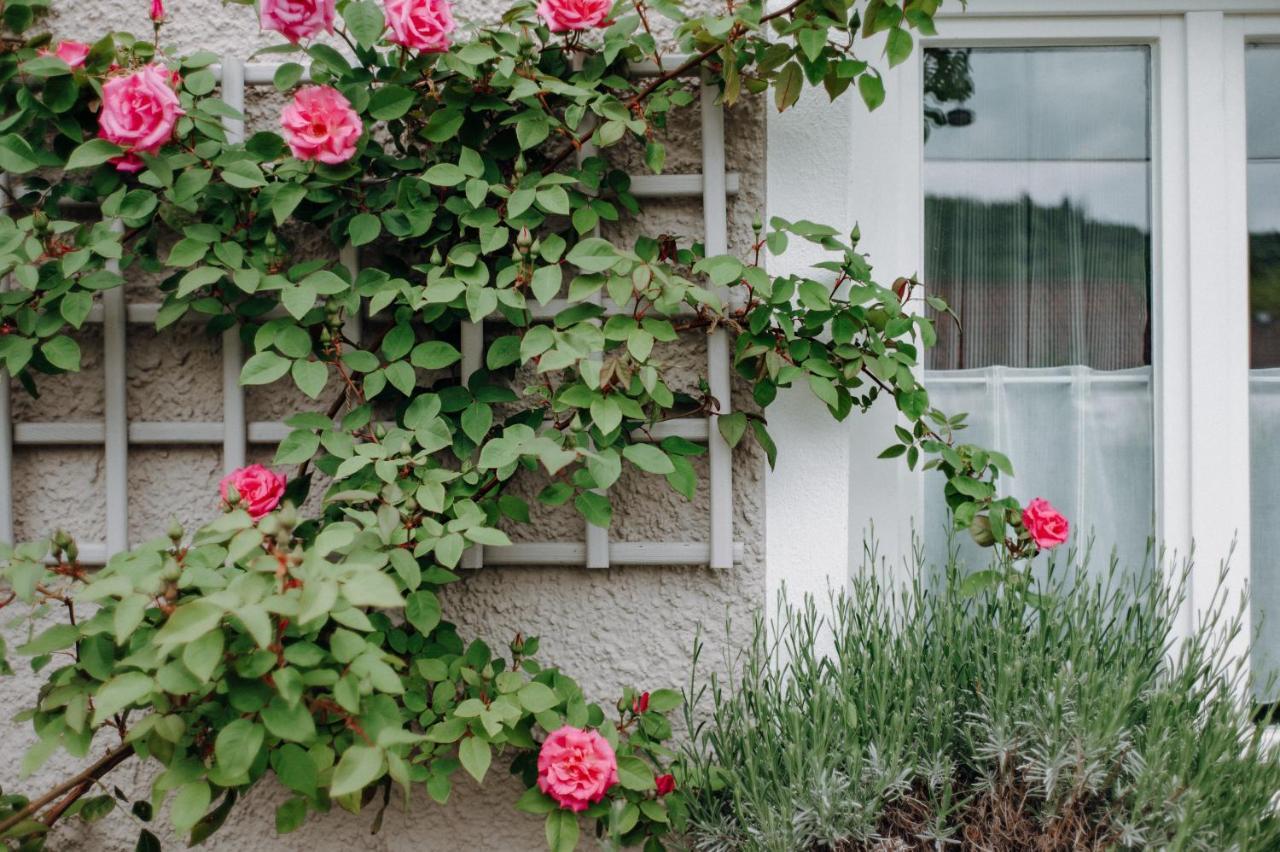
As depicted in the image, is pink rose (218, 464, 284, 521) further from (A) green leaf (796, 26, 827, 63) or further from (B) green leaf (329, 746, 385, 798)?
(A) green leaf (796, 26, 827, 63)

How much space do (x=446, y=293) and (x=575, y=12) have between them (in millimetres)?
594

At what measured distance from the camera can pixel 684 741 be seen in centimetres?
194

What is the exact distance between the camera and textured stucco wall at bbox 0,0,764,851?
1979 mm

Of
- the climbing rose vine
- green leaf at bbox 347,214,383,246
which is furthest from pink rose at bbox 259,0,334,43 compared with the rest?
green leaf at bbox 347,214,383,246

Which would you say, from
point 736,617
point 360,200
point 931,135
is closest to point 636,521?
point 736,617

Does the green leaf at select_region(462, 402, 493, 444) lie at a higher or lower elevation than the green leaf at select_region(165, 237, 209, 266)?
lower

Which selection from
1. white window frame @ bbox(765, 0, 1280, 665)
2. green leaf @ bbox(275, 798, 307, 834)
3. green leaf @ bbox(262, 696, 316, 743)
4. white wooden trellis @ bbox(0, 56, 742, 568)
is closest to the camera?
green leaf @ bbox(262, 696, 316, 743)

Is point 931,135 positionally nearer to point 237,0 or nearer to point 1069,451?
point 1069,451

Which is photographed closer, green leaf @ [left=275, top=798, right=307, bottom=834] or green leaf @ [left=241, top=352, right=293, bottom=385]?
green leaf @ [left=275, top=798, right=307, bottom=834]

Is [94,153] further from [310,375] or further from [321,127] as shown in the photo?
[310,375]

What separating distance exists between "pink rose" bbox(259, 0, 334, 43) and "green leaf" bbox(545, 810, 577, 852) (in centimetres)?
153

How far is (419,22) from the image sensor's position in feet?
5.60

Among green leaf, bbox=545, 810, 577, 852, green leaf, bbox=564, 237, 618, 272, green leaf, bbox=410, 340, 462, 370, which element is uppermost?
green leaf, bbox=564, 237, 618, 272

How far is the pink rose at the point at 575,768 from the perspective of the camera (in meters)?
1.64
